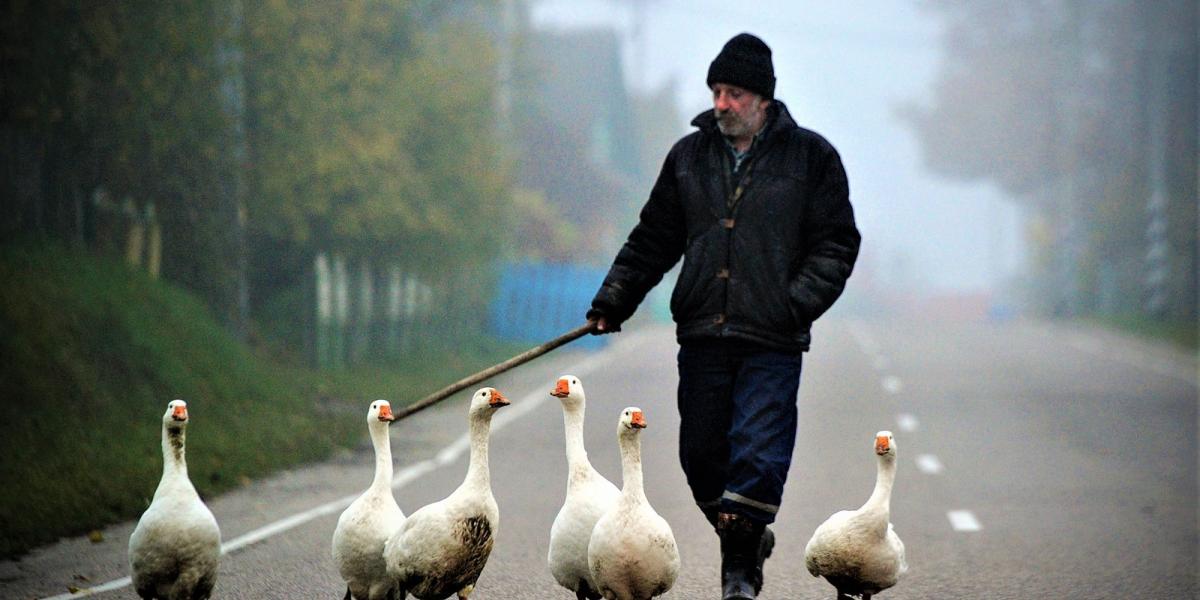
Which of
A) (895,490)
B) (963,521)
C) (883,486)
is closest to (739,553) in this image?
(883,486)

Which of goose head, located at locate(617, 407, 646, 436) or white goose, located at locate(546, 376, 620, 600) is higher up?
goose head, located at locate(617, 407, 646, 436)

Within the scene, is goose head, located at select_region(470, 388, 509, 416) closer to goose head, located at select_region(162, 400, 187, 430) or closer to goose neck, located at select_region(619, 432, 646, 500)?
goose neck, located at select_region(619, 432, 646, 500)

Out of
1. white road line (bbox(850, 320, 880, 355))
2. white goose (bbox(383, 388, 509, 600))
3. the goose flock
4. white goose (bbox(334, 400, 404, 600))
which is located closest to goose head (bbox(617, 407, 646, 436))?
the goose flock

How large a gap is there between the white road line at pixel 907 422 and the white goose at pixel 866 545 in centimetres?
1039

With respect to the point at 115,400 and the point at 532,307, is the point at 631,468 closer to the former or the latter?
the point at 115,400

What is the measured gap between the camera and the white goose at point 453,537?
6.66 m

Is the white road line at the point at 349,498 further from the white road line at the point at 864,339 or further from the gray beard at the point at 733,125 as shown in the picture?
the white road line at the point at 864,339

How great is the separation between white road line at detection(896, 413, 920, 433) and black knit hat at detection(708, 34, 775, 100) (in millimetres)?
10453

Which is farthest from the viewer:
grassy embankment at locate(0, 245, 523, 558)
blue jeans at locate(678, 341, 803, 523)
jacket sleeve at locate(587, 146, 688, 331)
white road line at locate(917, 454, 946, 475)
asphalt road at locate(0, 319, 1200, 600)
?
white road line at locate(917, 454, 946, 475)

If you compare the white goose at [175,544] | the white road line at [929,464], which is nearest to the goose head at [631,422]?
the white goose at [175,544]

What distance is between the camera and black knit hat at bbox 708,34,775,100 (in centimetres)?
721

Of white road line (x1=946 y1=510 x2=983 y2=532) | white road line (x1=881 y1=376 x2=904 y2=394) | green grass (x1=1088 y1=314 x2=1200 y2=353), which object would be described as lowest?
green grass (x1=1088 y1=314 x2=1200 y2=353)

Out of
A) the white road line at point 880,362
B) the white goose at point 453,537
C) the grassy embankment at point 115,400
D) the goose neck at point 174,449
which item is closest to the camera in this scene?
the white goose at point 453,537

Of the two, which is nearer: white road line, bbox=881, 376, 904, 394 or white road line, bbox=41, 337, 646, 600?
white road line, bbox=41, 337, 646, 600
